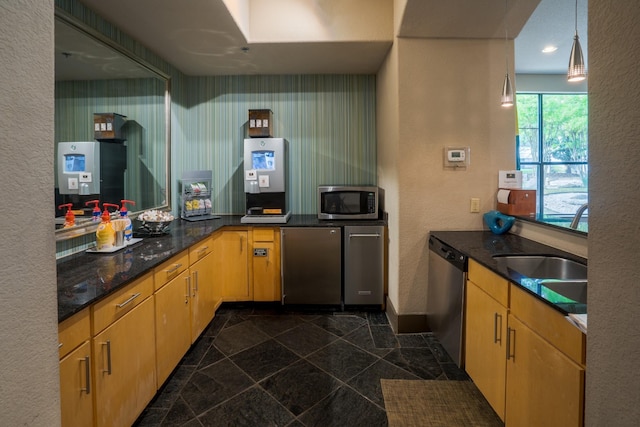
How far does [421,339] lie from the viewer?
9.37 ft

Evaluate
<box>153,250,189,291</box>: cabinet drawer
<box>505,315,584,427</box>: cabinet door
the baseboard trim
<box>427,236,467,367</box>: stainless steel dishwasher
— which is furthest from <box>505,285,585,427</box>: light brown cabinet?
<box>153,250,189,291</box>: cabinet drawer

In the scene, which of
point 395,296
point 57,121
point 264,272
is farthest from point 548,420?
point 57,121

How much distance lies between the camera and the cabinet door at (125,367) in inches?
59.0

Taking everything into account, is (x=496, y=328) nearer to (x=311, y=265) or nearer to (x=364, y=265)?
(x=364, y=265)

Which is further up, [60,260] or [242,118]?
[242,118]

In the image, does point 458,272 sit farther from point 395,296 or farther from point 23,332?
point 23,332

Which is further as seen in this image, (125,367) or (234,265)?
(234,265)

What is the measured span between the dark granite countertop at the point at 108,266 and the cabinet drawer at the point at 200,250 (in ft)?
0.23

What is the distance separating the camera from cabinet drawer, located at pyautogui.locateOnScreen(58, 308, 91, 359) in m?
1.25

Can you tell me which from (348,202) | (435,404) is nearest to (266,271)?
(348,202)

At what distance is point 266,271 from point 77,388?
7.18ft

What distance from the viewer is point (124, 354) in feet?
5.48

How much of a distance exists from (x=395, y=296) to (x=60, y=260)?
7.87 ft

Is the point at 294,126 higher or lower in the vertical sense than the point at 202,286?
higher
